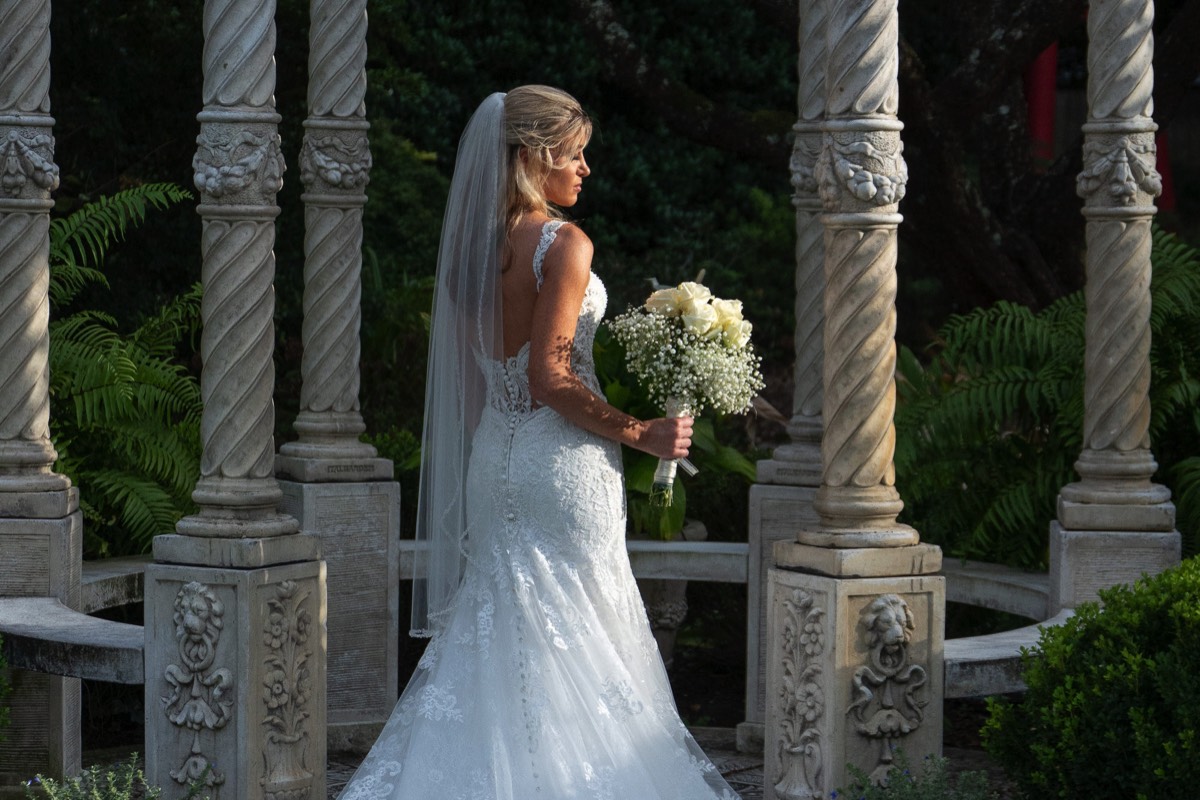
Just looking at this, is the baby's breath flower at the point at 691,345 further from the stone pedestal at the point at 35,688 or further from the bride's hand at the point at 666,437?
the stone pedestal at the point at 35,688

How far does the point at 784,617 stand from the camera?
18.6 ft

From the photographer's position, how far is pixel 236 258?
5684 mm

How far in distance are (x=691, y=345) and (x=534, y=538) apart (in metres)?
0.81

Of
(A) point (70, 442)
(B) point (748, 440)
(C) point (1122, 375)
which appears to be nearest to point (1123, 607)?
(C) point (1122, 375)

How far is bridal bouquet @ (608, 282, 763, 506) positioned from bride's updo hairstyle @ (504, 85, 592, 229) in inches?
19.6

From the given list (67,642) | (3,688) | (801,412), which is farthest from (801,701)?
(3,688)

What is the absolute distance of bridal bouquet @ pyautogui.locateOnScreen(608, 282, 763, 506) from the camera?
5434mm

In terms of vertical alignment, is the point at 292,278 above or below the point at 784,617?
above

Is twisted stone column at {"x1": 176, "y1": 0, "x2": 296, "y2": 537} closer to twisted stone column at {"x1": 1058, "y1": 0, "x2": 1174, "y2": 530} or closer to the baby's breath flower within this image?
the baby's breath flower

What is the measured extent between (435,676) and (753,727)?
7.18 feet

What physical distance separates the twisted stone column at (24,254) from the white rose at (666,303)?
8.48ft

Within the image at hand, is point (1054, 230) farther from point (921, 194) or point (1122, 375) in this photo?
point (1122, 375)

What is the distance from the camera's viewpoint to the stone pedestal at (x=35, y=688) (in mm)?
6629

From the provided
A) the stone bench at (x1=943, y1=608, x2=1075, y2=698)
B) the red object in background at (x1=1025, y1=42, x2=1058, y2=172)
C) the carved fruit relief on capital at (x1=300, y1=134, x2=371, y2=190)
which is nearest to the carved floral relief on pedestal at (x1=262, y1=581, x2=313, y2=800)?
the stone bench at (x1=943, y1=608, x2=1075, y2=698)
